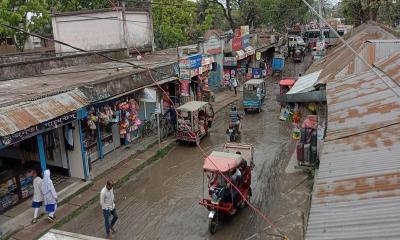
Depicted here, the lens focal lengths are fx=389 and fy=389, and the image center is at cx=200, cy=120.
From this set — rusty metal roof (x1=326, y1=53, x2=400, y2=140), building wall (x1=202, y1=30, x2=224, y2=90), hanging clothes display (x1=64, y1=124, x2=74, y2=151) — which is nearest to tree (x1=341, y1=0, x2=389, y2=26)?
building wall (x1=202, y1=30, x2=224, y2=90)

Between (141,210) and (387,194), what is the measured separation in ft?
30.3

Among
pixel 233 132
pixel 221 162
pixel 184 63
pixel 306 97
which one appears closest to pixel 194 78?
pixel 184 63

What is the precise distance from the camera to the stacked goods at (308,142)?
48.6ft

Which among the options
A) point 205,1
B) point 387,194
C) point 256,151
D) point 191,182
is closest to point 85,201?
point 191,182

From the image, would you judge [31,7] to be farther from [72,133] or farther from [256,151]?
[256,151]

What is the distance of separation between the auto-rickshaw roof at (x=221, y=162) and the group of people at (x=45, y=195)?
466cm

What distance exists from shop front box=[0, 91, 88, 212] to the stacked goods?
324 inches

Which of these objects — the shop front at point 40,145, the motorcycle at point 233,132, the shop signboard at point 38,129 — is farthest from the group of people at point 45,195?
the motorcycle at point 233,132

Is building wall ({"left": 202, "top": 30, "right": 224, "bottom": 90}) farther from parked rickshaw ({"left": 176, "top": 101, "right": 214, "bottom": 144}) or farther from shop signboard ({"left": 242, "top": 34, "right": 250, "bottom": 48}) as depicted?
parked rickshaw ({"left": 176, "top": 101, "right": 214, "bottom": 144})

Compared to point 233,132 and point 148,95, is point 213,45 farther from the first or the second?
point 148,95

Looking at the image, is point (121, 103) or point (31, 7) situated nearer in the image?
point (121, 103)

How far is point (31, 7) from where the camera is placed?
25.8 metres

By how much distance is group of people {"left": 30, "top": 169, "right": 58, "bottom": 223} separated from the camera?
37.8 feet

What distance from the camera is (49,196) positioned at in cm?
1162
